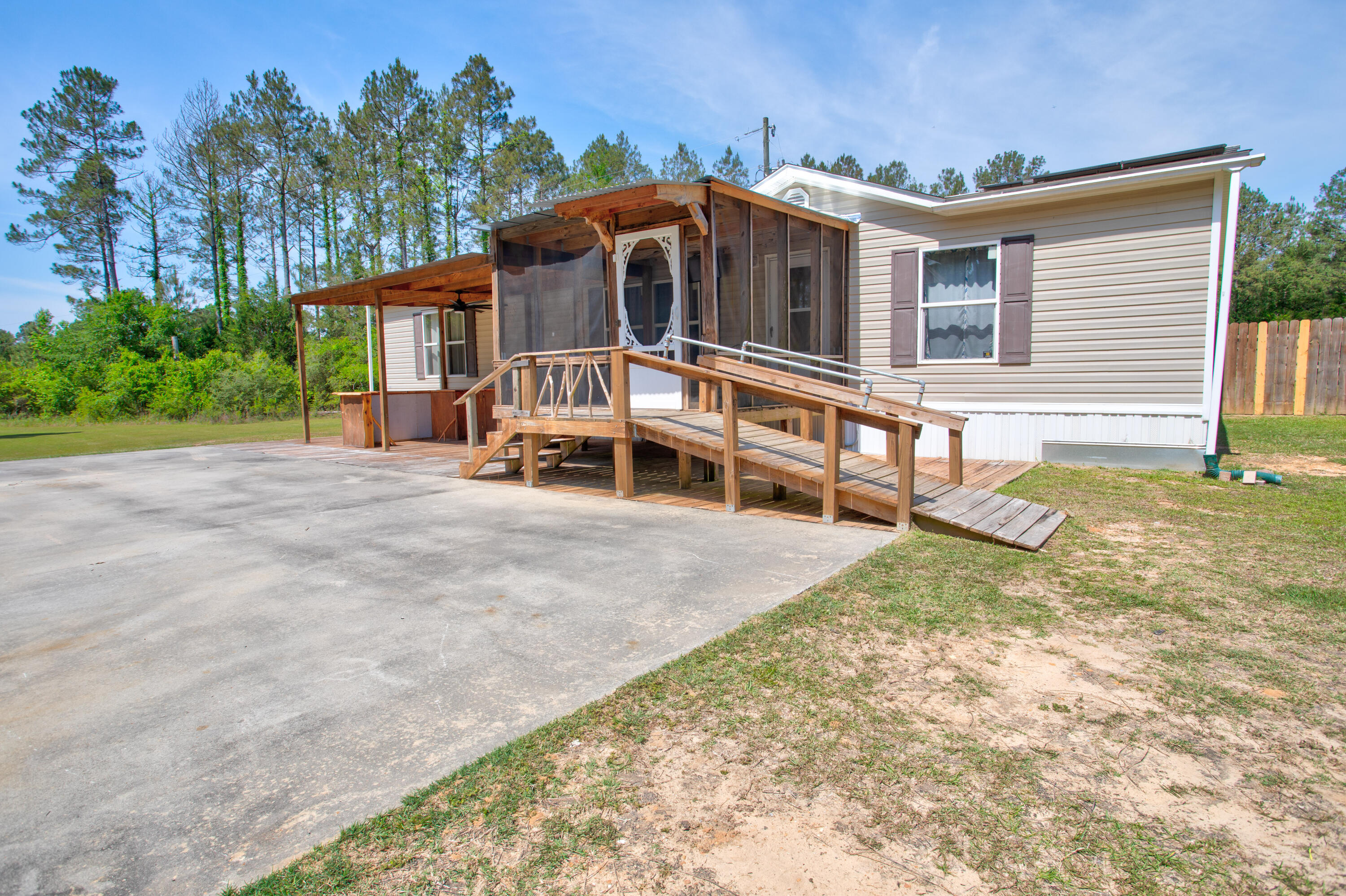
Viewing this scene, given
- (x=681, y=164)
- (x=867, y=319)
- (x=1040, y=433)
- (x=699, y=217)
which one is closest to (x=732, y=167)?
(x=681, y=164)

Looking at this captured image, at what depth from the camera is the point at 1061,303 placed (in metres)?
8.67

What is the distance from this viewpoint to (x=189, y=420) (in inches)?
880

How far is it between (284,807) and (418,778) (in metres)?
0.38

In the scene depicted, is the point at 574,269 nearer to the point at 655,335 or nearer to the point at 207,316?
the point at 655,335

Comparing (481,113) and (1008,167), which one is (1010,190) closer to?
(481,113)

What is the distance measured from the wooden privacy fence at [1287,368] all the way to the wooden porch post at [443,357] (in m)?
15.8

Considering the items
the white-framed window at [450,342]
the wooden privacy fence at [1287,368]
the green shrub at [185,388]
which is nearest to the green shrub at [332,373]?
the green shrub at [185,388]

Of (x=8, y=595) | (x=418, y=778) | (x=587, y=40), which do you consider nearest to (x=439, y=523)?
(x=8, y=595)

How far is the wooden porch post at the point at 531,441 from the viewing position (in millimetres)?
8023

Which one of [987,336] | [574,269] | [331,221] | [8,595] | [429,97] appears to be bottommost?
[8,595]

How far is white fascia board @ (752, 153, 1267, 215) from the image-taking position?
746 centimetres

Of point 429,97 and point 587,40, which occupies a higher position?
point 429,97

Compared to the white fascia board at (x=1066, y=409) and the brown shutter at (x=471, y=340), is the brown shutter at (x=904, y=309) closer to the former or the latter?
the white fascia board at (x=1066, y=409)

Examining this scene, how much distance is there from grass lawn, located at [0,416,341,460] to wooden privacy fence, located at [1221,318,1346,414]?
783 inches
